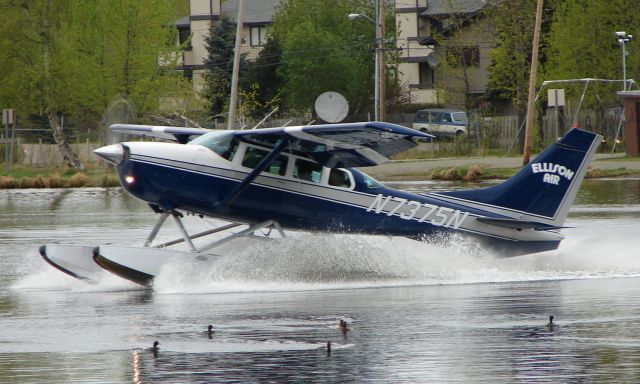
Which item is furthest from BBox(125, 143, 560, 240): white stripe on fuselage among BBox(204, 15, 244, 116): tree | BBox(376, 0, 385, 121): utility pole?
BBox(204, 15, 244, 116): tree

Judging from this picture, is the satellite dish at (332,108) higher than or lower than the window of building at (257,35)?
lower

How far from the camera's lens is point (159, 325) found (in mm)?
11305

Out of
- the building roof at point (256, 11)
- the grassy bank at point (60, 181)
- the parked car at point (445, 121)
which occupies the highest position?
the building roof at point (256, 11)

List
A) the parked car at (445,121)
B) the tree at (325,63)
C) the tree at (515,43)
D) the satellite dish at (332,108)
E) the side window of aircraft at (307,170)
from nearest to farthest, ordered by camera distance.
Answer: the side window of aircraft at (307,170)
the satellite dish at (332,108)
the tree at (515,43)
the parked car at (445,121)
the tree at (325,63)

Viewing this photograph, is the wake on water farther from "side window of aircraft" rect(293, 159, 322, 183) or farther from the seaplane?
"side window of aircraft" rect(293, 159, 322, 183)

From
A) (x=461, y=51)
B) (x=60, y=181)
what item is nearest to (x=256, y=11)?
(x=461, y=51)

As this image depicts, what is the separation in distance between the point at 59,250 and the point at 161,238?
20.3 feet

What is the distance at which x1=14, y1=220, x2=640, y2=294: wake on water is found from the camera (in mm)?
14375

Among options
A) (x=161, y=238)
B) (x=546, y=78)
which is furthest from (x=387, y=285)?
(x=546, y=78)

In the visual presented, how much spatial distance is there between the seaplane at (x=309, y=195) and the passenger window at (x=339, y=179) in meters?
0.01

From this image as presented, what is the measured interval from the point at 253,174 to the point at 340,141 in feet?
3.98

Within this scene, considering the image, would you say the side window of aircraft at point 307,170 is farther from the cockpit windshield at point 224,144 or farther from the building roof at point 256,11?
the building roof at point 256,11

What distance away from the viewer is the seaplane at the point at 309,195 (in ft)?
46.7

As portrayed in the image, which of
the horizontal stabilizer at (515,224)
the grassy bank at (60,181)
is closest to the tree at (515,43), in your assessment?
the grassy bank at (60,181)
